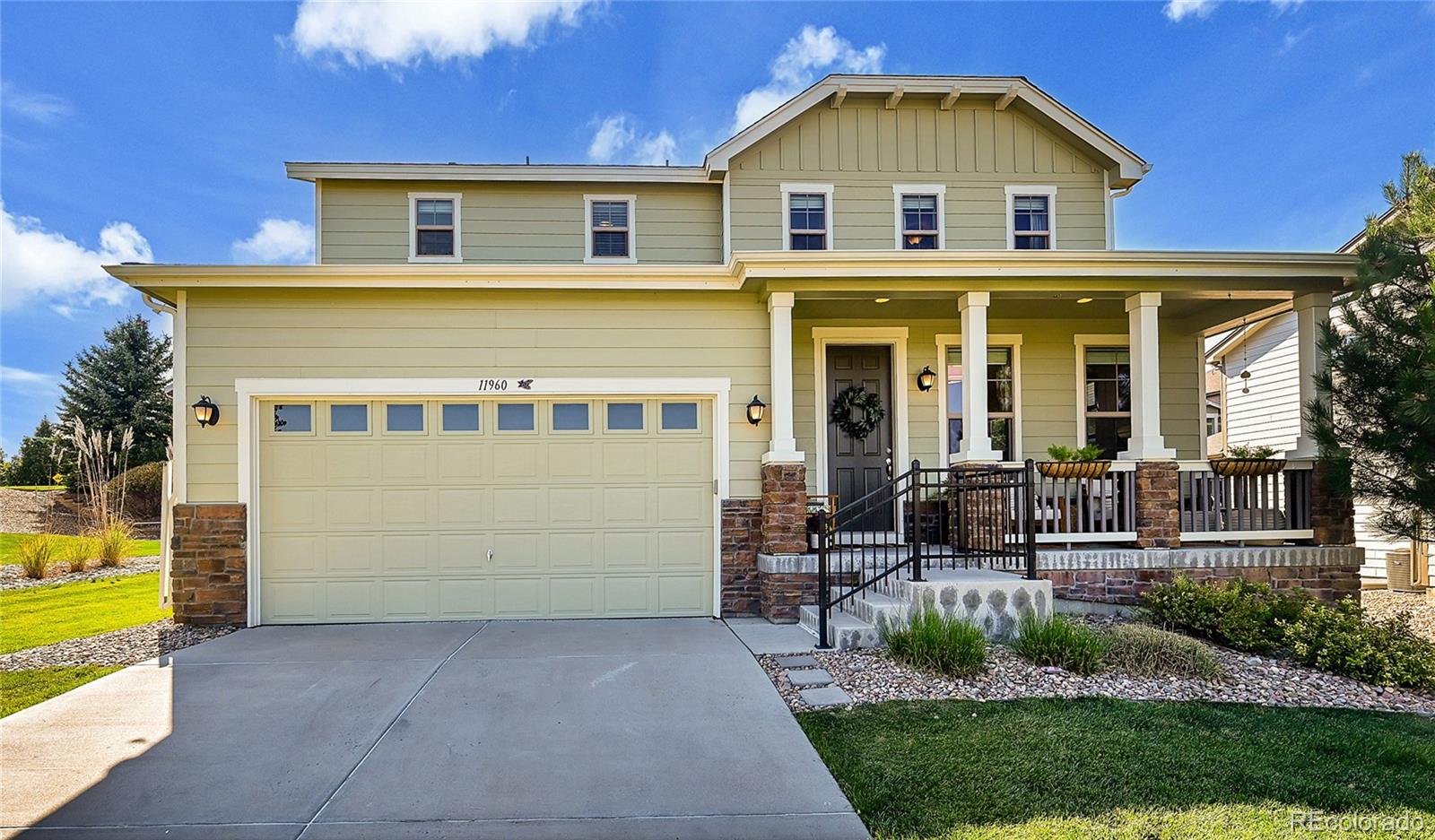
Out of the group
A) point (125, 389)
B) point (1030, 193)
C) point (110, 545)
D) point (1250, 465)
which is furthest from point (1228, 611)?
point (125, 389)

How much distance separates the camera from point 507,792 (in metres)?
3.64

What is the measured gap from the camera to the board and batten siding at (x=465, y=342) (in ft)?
24.5

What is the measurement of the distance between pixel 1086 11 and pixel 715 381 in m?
7.67

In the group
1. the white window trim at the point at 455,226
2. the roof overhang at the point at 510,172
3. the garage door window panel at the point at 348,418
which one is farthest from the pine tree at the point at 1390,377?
the white window trim at the point at 455,226

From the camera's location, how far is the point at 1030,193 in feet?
32.2

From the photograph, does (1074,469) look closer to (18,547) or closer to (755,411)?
(755,411)

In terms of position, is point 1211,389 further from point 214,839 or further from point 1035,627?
point 214,839

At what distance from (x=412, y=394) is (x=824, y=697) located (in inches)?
202

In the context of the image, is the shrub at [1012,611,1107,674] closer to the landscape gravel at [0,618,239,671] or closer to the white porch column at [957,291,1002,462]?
the white porch column at [957,291,1002,462]

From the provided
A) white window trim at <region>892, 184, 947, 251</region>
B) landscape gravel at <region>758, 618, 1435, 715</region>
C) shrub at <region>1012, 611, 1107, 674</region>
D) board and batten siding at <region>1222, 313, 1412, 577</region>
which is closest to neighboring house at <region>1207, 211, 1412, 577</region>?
board and batten siding at <region>1222, 313, 1412, 577</region>

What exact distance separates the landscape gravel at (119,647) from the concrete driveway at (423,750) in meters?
0.60

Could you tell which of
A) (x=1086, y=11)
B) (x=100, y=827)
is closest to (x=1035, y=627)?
(x=100, y=827)

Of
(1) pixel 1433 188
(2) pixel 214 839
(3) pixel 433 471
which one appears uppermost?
(1) pixel 1433 188

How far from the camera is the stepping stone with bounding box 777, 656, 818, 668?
573 centimetres
